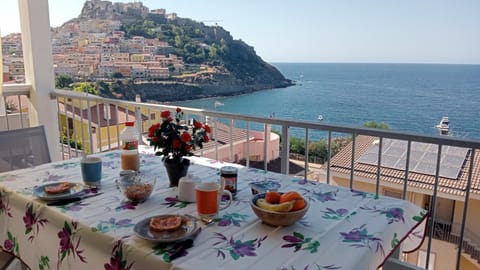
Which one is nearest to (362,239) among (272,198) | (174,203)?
(272,198)

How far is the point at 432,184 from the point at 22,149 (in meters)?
3.60

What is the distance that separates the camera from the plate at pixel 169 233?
3.24 ft

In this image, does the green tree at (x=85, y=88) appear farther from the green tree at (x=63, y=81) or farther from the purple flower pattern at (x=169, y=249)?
the purple flower pattern at (x=169, y=249)

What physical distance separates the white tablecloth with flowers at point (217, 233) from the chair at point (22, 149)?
53 centimetres

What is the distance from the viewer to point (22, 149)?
2.06 m

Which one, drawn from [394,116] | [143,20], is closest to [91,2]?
[143,20]

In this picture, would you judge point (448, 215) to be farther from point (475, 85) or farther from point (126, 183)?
point (475, 85)

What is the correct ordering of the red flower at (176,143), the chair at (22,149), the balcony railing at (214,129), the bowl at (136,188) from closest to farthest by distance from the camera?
1. the bowl at (136,188)
2. the red flower at (176,143)
3. the chair at (22,149)
4. the balcony railing at (214,129)

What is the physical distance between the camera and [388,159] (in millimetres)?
4898

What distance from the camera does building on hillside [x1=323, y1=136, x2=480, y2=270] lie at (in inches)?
151

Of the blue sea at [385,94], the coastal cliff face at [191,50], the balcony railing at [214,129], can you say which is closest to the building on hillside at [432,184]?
the balcony railing at [214,129]

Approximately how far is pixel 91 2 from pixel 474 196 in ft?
14.7

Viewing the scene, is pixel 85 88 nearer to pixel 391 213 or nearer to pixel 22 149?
pixel 22 149

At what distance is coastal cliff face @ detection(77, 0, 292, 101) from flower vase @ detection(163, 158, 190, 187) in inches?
80.4
